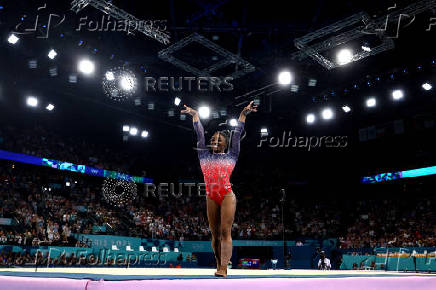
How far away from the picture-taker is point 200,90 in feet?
61.5

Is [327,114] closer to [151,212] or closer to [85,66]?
[151,212]

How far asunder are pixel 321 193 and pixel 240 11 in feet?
61.6

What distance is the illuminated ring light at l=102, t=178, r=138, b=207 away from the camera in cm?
2483

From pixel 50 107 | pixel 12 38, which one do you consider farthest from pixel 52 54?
pixel 50 107

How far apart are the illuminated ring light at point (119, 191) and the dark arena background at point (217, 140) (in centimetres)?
15

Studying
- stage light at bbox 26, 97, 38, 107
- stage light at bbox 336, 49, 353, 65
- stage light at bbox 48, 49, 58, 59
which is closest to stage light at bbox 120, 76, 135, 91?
stage light at bbox 48, 49, 58, 59

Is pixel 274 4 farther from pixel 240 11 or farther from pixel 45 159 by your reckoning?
pixel 45 159

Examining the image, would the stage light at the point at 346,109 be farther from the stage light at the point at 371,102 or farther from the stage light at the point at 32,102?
the stage light at the point at 32,102

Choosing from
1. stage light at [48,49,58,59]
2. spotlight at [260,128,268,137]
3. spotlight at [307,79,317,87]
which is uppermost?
stage light at [48,49,58,59]

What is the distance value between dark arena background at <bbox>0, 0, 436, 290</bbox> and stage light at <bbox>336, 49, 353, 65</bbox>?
0.08 meters

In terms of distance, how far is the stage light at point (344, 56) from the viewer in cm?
1518

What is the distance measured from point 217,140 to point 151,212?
21364 mm

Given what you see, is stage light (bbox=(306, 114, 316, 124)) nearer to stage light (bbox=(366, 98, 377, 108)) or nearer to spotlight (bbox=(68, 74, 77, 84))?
stage light (bbox=(366, 98, 377, 108))

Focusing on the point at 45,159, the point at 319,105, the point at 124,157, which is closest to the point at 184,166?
the point at 124,157
